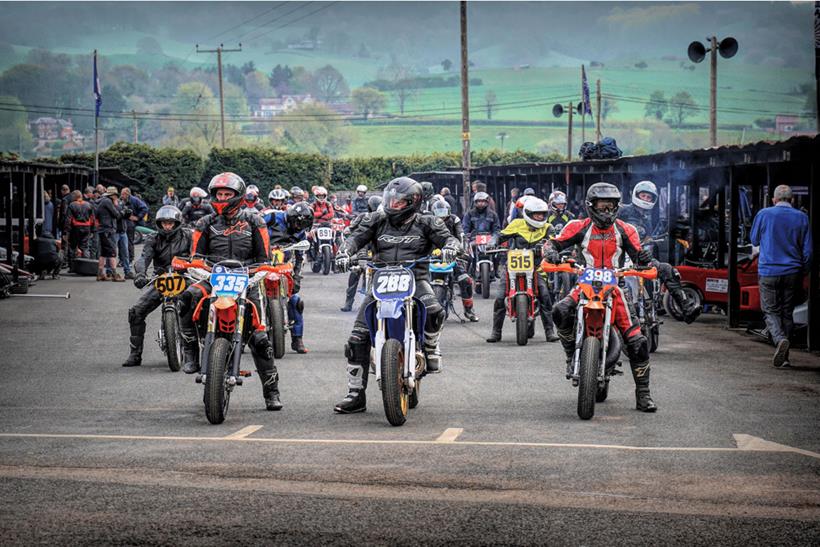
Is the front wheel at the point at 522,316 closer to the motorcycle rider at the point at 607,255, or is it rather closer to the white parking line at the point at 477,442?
the motorcycle rider at the point at 607,255

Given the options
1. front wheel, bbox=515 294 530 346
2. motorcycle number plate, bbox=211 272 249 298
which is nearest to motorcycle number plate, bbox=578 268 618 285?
motorcycle number plate, bbox=211 272 249 298

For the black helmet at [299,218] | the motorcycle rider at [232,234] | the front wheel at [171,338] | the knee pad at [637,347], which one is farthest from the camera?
the black helmet at [299,218]

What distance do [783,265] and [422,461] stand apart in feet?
28.3

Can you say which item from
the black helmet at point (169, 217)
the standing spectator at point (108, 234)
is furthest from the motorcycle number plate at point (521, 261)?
the standing spectator at point (108, 234)

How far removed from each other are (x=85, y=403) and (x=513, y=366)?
5.19 m

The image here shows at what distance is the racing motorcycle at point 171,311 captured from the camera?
15031 mm

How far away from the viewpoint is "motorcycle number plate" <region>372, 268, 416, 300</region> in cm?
1065

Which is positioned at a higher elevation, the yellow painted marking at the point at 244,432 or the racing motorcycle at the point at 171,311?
the racing motorcycle at the point at 171,311

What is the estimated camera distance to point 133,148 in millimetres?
68500

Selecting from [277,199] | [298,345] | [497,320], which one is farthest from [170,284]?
[277,199]

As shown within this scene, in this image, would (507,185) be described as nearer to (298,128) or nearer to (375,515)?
(375,515)

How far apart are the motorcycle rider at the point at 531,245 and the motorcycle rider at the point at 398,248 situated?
21.7 ft

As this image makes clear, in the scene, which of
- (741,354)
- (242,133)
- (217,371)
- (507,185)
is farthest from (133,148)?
(242,133)

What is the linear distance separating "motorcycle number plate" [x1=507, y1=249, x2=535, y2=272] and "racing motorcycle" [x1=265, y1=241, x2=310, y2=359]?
10.3 feet
